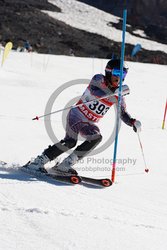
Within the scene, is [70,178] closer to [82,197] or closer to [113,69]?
[82,197]

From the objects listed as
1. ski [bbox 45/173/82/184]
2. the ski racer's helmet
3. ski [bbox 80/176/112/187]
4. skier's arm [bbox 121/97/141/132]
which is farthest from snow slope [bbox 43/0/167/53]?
ski [bbox 45/173/82/184]

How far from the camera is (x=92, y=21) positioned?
46656 mm

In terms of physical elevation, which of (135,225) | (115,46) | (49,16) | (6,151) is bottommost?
(135,225)

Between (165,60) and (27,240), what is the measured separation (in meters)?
34.9

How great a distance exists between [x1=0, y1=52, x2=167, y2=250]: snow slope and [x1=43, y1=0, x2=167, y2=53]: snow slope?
33.3 meters

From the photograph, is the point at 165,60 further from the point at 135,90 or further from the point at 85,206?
the point at 85,206

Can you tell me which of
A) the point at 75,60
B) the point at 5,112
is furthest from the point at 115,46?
the point at 5,112

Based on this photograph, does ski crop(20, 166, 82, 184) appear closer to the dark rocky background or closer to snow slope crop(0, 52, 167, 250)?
snow slope crop(0, 52, 167, 250)

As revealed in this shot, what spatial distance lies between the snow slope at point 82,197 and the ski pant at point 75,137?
1.38 feet

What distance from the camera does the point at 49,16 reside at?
44.2m

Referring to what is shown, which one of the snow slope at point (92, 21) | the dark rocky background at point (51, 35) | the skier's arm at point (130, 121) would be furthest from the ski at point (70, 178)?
the snow slope at point (92, 21)

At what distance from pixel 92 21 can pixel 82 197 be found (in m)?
44.2

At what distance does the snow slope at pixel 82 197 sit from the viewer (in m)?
3.20

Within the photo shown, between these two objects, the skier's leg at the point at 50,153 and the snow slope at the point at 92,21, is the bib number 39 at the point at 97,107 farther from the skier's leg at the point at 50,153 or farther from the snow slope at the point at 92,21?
the snow slope at the point at 92,21
